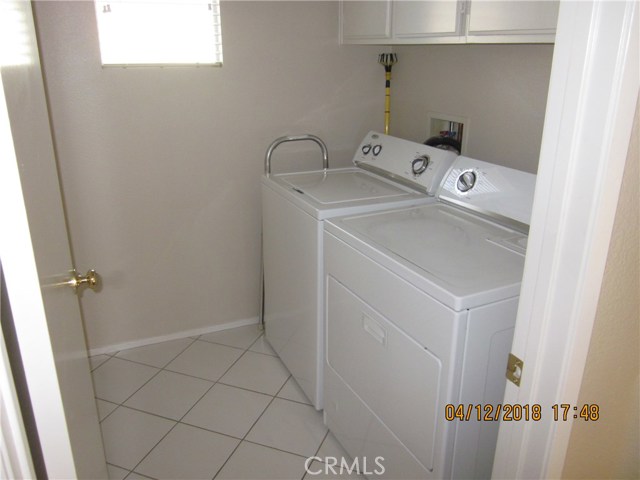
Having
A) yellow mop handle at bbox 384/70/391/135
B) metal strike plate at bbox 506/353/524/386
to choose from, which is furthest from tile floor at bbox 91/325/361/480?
yellow mop handle at bbox 384/70/391/135

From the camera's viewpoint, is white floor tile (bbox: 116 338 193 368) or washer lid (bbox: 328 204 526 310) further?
white floor tile (bbox: 116 338 193 368)

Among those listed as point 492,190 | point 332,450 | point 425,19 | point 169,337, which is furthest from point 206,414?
point 425,19

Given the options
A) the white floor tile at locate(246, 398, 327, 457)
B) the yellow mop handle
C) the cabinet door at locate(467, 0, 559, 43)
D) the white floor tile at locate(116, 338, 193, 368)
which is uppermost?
the cabinet door at locate(467, 0, 559, 43)

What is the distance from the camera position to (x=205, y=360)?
2.60 meters

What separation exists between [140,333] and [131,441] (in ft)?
2.42

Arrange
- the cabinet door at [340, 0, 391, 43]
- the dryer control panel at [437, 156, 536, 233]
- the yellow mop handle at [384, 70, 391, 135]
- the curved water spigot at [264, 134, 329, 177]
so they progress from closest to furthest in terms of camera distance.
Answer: the dryer control panel at [437, 156, 536, 233], the cabinet door at [340, 0, 391, 43], the curved water spigot at [264, 134, 329, 177], the yellow mop handle at [384, 70, 391, 135]

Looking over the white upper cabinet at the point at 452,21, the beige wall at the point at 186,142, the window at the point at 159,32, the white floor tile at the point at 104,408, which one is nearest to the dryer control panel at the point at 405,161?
the beige wall at the point at 186,142

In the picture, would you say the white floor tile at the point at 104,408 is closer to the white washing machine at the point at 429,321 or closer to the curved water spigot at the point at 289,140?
the white washing machine at the point at 429,321

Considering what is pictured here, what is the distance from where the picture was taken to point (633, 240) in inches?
33.5

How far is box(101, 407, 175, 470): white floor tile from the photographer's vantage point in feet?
6.55

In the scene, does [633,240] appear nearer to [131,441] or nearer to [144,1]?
[131,441]

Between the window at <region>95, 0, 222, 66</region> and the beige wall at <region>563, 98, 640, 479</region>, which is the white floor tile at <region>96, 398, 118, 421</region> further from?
the beige wall at <region>563, 98, 640, 479</region>

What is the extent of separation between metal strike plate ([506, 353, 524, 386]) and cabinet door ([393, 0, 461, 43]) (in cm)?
123

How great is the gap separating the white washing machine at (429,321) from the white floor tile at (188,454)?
0.47 metres
